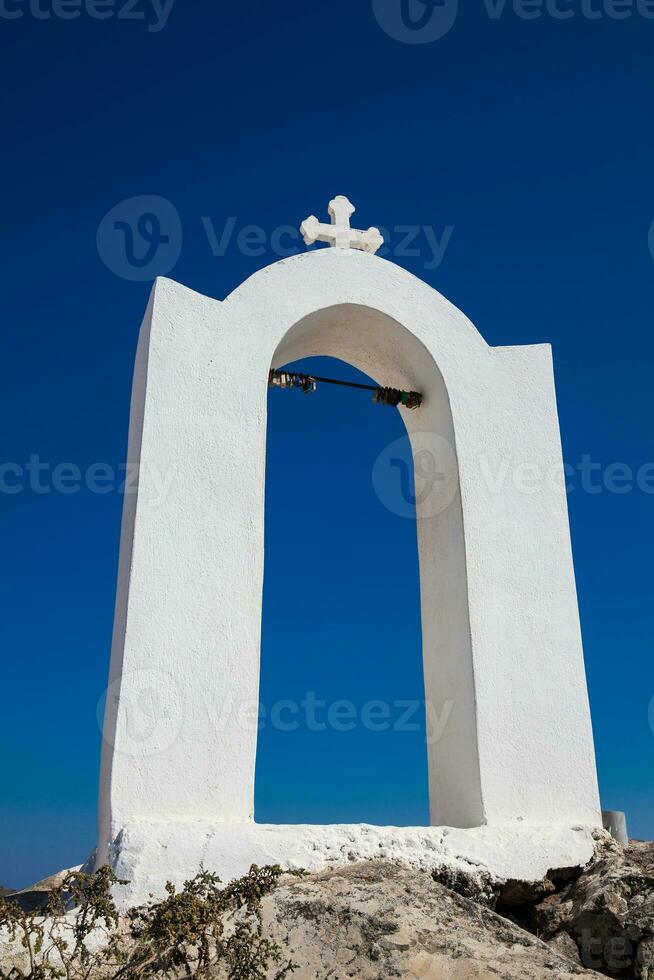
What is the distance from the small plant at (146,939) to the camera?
4.07 metres

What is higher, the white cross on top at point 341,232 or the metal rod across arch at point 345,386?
the white cross on top at point 341,232

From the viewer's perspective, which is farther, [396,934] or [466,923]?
[466,923]

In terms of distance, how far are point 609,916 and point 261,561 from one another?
2.66 metres

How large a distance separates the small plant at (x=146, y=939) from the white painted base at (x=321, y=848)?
336 mm

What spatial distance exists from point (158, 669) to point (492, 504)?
257cm

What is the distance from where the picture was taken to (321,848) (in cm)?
517

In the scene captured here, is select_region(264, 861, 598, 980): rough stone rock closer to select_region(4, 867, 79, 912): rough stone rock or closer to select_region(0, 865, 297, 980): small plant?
select_region(0, 865, 297, 980): small plant

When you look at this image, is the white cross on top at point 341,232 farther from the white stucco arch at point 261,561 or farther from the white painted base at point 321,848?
the white painted base at point 321,848

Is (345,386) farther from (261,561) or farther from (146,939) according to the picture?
(146,939)

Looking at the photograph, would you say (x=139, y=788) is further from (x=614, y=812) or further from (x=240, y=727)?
(x=614, y=812)

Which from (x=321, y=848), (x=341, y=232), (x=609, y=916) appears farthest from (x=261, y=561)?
(x=341, y=232)

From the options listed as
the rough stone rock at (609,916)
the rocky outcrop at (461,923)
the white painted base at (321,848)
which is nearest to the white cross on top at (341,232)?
the white painted base at (321,848)

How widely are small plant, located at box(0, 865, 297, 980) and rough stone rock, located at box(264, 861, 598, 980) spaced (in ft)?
0.55

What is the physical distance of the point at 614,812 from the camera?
6.38 m
